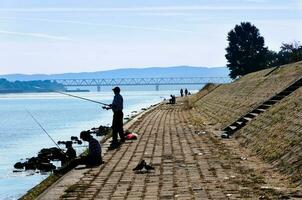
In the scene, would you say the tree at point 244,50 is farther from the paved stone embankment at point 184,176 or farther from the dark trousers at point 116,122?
the paved stone embankment at point 184,176

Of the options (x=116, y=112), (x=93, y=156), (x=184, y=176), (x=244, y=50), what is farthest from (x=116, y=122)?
(x=244, y=50)

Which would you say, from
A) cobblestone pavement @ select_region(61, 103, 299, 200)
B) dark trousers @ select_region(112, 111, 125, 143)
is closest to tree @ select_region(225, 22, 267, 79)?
dark trousers @ select_region(112, 111, 125, 143)

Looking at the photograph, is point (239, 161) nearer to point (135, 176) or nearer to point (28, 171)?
point (135, 176)

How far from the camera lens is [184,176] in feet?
43.7

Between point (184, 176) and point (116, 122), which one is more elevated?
point (116, 122)

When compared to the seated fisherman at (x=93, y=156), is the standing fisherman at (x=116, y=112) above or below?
above

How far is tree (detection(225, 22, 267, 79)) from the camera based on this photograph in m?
99.0

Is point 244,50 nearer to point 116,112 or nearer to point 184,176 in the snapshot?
point 116,112

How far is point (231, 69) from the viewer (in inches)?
3989

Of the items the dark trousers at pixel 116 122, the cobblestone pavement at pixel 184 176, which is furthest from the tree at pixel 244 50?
the cobblestone pavement at pixel 184 176

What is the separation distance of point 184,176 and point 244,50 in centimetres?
9076

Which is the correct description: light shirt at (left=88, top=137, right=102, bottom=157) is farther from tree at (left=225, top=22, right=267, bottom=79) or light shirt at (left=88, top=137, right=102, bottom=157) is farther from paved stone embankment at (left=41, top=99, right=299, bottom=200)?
tree at (left=225, top=22, right=267, bottom=79)

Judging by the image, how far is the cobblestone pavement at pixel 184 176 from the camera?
1112 centimetres

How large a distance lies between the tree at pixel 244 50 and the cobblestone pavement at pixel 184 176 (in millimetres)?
79643
